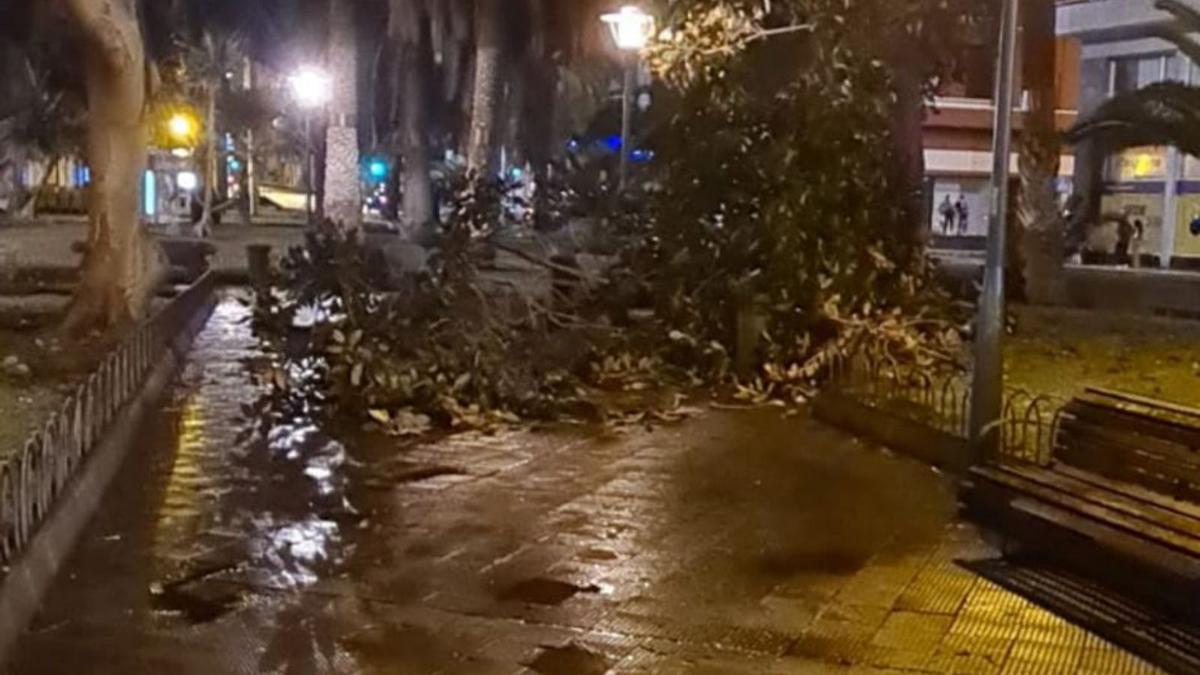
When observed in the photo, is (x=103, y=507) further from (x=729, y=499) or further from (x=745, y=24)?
(x=745, y=24)

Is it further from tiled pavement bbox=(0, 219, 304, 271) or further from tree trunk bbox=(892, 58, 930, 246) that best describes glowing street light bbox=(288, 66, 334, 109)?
tree trunk bbox=(892, 58, 930, 246)

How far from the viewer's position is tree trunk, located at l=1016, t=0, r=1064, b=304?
72.6 feet

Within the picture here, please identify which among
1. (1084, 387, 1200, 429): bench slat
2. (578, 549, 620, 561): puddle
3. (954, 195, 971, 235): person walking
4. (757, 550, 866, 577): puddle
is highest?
(954, 195, 971, 235): person walking

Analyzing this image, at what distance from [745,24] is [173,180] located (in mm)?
48147

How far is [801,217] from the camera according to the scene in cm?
Answer: 1425

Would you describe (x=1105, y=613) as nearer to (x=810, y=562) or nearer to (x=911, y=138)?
(x=810, y=562)

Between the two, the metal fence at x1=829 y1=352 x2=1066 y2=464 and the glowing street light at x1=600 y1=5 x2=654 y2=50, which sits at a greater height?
the glowing street light at x1=600 y1=5 x2=654 y2=50

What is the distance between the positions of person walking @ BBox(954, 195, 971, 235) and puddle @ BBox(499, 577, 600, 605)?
4153 cm

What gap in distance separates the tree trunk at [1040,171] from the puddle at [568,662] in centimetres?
1664

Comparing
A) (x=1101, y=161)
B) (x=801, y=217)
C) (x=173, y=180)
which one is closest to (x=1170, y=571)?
(x=801, y=217)

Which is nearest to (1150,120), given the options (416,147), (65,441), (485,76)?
(485,76)

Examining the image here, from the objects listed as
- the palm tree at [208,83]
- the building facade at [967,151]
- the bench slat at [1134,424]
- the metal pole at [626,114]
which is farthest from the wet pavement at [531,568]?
the building facade at [967,151]

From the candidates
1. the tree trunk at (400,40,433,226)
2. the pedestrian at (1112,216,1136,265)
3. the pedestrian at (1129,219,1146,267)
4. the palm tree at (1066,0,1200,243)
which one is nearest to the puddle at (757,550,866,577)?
the palm tree at (1066,0,1200,243)

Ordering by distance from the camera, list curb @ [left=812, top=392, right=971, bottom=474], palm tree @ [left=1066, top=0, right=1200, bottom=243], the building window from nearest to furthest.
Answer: curb @ [left=812, top=392, right=971, bottom=474], palm tree @ [left=1066, top=0, right=1200, bottom=243], the building window
